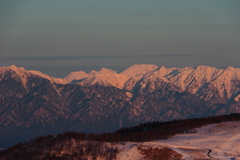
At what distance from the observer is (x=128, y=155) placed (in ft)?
367

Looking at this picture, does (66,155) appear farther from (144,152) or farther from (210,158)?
(210,158)

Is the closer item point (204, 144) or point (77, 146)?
point (77, 146)

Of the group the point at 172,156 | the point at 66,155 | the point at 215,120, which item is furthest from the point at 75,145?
the point at 215,120

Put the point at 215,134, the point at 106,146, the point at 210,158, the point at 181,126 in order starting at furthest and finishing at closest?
the point at 181,126
the point at 215,134
the point at 106,146
the point at 210,158

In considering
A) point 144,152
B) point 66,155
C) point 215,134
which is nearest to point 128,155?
point 144,152

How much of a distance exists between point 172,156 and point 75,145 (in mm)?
21999

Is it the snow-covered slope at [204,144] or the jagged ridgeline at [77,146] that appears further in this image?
the jagged ridgeline at [77,146]

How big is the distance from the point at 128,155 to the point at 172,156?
8909 millimetres

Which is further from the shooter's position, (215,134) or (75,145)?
(215,134)

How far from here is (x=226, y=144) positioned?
12756cm

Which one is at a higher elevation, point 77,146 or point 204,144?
point 77,146

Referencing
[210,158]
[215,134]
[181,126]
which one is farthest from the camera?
[181,126]

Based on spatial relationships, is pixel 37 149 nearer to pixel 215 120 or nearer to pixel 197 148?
pixel 197 148

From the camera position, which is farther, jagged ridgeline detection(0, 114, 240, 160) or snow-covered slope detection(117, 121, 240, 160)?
jagged ridgeline detection(0, 114, 240, 160)
